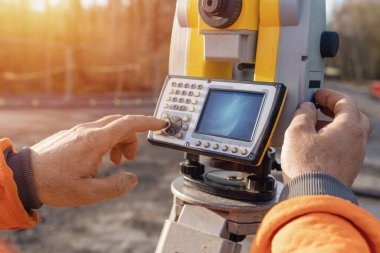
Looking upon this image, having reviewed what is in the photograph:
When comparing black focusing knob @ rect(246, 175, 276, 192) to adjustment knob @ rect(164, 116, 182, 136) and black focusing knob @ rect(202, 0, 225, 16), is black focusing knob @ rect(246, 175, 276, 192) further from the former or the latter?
black focusing knob @ rect(202, 0, 225, 16)

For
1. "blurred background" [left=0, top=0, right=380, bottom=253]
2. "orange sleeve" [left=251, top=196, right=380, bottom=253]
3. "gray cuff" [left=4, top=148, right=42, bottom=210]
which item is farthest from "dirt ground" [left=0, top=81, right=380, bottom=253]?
"gray cuff" [left=4, top=148, right=42, bottom=210]

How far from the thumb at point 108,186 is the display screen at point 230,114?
0.23 meters

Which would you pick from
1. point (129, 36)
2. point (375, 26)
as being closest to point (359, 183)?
point (129, 36)

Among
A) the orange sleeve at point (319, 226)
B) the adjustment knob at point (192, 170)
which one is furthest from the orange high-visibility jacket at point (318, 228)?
the adjustment knob at point (192, 170)

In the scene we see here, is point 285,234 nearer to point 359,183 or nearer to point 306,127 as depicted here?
point 306,127

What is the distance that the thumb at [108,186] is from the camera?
1055 mm

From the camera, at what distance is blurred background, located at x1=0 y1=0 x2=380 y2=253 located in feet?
10.1

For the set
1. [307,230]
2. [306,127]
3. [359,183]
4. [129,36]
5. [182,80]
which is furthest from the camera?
[129,36]

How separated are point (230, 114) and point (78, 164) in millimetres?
404

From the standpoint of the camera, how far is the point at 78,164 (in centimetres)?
104

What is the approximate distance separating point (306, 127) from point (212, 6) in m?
0.43

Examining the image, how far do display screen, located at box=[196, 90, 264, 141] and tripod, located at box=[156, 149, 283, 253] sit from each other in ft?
0.36

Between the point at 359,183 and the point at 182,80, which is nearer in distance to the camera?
the point at 182,80

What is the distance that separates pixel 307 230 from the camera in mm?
702
